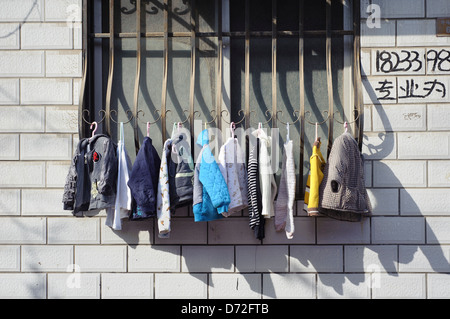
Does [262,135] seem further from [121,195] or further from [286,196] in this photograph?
[121,195]

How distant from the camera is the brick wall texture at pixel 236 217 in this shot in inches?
174

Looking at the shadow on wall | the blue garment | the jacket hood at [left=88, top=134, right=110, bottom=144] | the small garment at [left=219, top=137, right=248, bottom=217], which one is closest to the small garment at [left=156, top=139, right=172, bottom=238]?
the blue garment

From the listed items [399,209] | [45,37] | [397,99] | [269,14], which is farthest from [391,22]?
[45,37]

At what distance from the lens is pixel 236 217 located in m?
4.44

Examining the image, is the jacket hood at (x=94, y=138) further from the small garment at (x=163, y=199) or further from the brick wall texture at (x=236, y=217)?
the small garment at (x=163, y=199)

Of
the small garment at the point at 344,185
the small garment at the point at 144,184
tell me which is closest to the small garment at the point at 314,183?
the small garment at the point at 344,185

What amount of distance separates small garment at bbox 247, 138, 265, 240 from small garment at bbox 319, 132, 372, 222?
51 centimetres

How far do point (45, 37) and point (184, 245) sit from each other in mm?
2237

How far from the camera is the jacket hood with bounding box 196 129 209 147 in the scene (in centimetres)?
420

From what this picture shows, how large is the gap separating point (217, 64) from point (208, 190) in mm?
1220

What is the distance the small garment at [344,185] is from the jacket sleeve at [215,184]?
0.80m

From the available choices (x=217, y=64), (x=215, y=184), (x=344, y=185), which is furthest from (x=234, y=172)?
(x=217, y=64)

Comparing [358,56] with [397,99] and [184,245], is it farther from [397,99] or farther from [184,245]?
[184,245]

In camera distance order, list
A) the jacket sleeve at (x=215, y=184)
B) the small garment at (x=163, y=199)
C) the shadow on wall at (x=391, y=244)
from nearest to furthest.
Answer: the jacket sleeve at (x=215, y=184)
the small garment at (x=163, y=199)
the shadow on wall at (x=391, y=244)
